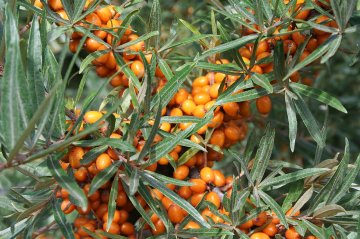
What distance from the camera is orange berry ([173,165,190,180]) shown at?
41.6 inches

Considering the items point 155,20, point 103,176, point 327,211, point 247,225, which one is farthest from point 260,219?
point 155,20

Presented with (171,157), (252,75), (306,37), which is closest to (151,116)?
(171,157)

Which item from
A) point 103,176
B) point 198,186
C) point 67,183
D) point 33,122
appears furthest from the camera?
point 198,186

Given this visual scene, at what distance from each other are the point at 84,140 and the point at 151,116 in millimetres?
147

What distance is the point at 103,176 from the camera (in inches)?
33.4

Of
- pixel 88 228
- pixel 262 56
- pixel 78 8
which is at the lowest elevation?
pixel 88 228

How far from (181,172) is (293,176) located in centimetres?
23

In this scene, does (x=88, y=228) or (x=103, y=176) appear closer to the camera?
(x=103, y=176)

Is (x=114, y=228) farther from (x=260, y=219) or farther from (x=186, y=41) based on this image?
(x=186, y=41)

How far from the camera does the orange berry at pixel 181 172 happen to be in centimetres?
106

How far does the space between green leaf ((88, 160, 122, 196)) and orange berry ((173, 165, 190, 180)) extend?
0.20 m

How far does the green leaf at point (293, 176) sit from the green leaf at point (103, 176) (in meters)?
0.32

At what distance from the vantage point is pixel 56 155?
81cm

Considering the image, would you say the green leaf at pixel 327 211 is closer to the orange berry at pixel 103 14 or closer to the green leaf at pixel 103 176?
the green leaf at pixel 103 176
